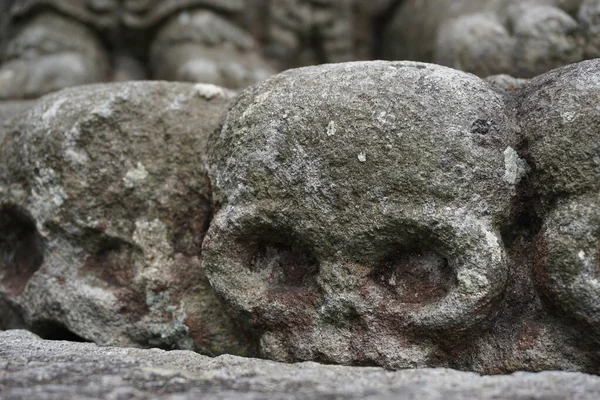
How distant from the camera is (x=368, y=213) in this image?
945mm

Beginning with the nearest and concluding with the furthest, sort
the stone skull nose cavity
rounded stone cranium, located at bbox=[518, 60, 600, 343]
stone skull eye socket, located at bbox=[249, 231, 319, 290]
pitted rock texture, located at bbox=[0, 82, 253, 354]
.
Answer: rounded stone cranium, located at bbox=[518, 60, 600, 343] < stone skull eye socket, located at bbox=[249, 231, 319, 290] < pitted rock texture, located at bbox=[0, 82, 253, 354] < the stone skull nose cavity

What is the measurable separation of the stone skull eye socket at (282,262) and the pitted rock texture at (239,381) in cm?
14

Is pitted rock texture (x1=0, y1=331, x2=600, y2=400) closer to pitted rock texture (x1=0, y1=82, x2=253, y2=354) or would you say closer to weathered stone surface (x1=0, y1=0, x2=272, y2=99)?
pitted rock texture (x1=0, y1=82, x2=253, y2=354)

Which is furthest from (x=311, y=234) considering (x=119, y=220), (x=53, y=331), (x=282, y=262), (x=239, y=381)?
(x=53, y=331)

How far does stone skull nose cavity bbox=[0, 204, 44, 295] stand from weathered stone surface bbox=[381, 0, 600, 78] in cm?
Answer: 99

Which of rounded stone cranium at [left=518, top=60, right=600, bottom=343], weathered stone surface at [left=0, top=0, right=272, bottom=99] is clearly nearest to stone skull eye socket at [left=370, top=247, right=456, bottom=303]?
rounded stone cranium at [left=518, top=60, right=600, bottom=343]

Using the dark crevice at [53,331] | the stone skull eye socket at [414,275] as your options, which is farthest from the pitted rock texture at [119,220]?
the stone skull eye socket at [414,275]

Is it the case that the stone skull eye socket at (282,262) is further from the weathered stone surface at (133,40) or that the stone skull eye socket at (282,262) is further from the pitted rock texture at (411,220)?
the weathered stone surface at (133,40)

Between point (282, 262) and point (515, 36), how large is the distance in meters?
0.89

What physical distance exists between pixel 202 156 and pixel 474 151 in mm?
445

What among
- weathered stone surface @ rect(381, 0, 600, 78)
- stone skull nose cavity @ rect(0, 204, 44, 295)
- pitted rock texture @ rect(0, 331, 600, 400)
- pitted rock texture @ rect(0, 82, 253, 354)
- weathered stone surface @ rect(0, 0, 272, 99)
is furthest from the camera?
weathered stone surface @ rect(0, 0, 272, 99)

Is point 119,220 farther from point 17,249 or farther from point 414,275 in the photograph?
point 414,275

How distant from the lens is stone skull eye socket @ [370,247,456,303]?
0.95 metres

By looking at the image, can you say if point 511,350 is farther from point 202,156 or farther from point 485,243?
point 202,156
